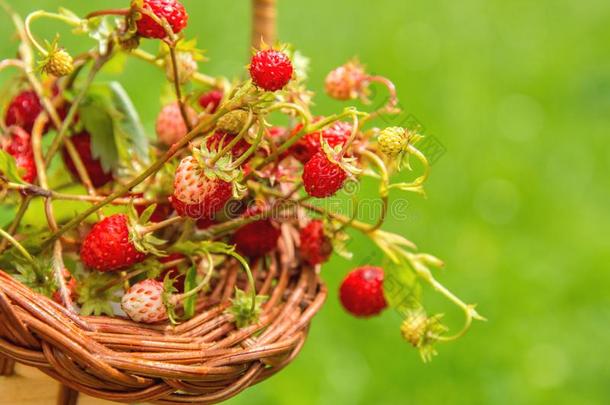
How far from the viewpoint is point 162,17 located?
0.95 metres

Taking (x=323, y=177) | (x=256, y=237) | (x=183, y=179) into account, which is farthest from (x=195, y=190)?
(x=256, y=237)

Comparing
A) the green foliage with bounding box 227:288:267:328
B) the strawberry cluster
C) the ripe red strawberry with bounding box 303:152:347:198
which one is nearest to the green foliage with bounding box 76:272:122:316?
the strawberry cluster

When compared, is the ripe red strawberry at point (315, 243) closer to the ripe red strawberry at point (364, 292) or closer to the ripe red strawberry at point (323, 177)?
the ripe red strawberry at point (364, 292)

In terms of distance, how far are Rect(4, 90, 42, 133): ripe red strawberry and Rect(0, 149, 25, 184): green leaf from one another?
223mm

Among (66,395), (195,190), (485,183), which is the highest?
(195,190)

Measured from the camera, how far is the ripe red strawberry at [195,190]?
87 centimetres

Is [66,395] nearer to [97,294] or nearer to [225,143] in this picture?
[97,294]

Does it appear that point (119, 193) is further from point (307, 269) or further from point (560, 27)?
point (560, 27)

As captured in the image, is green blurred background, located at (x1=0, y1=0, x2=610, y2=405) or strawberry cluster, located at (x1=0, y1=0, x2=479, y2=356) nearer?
strawberry cluster, located at (x1=0, y1=0, x2=479, y2=356)

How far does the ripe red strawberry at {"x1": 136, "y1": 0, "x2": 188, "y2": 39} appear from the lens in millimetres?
959

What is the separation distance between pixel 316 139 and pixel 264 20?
10.6 inches

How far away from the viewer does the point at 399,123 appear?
101cm

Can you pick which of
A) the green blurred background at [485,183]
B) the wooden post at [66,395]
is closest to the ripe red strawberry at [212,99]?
the wooden post at [66,395]

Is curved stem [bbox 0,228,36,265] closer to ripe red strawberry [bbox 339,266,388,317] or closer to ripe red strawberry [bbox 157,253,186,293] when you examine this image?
ripe red strawberry [bbox 157,253,186,293]
